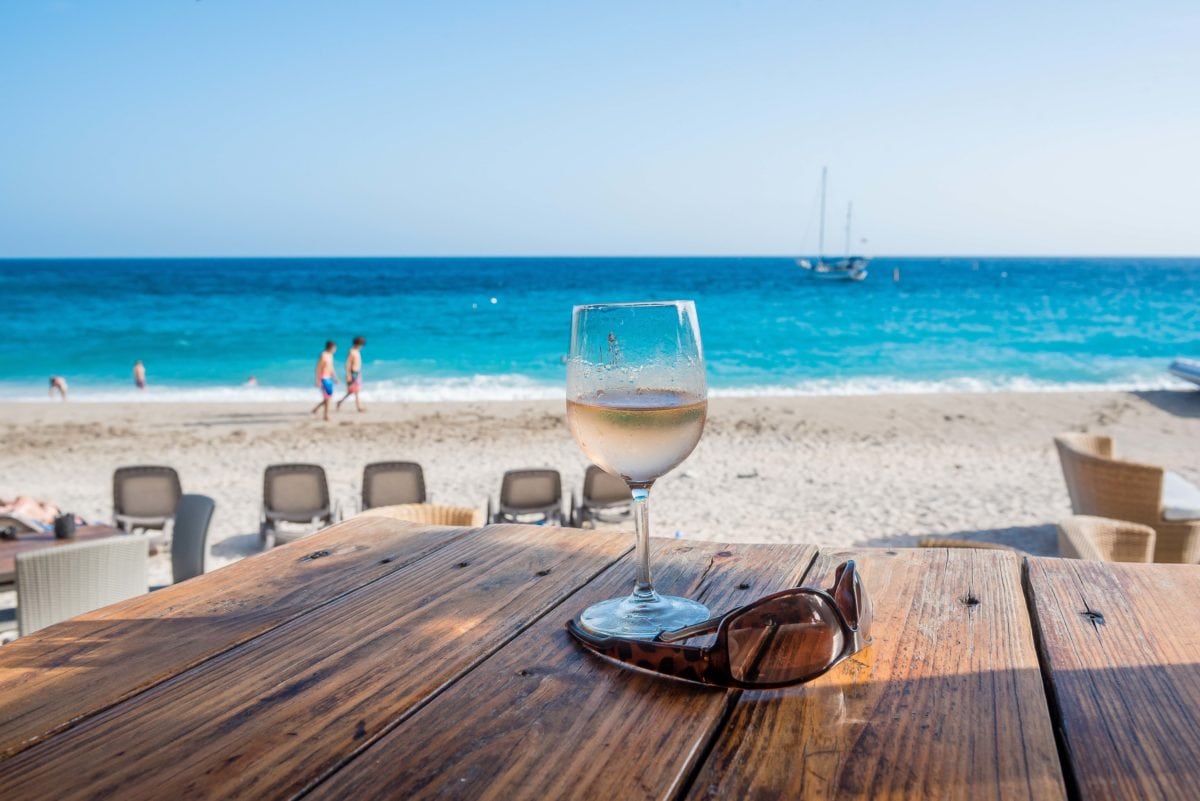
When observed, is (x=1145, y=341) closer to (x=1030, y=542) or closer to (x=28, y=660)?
(x=1030, y=542)

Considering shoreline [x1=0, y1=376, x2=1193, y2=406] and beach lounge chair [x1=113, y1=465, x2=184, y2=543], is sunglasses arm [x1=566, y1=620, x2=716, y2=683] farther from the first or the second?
shoreline [x1=0, y1=376, x2=1193, y2=406]

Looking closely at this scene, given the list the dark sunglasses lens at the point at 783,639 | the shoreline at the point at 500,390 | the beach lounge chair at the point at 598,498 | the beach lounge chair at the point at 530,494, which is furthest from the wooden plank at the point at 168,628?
the shoreline at the point at 500,390

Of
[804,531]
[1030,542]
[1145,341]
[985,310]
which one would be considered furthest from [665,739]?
[985,310]

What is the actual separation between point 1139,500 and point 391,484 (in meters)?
5.01

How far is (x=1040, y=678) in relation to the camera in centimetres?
80

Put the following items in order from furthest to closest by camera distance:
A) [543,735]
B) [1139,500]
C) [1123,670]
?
[1139,500] < [1123,670] < [543,735]

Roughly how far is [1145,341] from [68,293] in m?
59.3

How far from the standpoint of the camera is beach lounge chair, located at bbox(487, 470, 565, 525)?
6.66 meters

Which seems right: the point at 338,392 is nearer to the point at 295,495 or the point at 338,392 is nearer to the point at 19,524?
the point at 295,495

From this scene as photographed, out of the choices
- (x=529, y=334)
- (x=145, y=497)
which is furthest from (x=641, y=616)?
(x=529, y=334)

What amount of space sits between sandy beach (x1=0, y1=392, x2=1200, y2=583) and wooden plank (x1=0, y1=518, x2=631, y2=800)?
608cm

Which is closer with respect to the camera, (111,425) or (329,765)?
(329,765)

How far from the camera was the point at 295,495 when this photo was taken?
6.86 meters

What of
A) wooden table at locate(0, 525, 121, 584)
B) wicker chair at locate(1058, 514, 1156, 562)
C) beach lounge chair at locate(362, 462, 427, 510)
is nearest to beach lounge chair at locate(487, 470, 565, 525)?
beach lounge chair at locate(362, 462, 427, 510)
